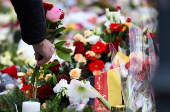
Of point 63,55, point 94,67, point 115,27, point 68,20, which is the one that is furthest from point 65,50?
point 68,20

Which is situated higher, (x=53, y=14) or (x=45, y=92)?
(x=53, y=14)

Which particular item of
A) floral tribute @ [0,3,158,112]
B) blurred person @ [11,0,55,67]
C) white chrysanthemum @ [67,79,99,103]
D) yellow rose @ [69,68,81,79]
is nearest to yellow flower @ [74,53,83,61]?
floral tribute @ [0,3,158,112]

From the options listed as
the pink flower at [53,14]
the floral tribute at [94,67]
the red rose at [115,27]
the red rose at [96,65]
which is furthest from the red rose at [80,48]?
the pink flower at [53,14]

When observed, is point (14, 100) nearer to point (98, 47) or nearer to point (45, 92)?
point (45, 92)

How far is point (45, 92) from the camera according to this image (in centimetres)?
146

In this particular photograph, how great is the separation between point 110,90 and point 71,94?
223 mm

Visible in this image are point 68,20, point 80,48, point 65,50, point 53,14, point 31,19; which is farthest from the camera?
point 68,20

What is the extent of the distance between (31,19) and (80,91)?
42cm

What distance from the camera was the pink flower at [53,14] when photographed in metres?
1.27

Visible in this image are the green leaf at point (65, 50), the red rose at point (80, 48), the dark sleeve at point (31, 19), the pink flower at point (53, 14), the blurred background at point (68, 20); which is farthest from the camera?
the blurred background at point (68, 20)

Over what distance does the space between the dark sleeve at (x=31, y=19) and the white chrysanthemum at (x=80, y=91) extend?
10.6 inches

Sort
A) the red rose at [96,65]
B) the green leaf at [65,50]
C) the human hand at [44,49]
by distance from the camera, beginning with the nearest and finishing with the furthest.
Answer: the human hand at [44,49] < the green leaf at [65,50] < the red rose at [96,65]

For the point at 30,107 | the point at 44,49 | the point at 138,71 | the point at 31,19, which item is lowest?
the point at 30,107

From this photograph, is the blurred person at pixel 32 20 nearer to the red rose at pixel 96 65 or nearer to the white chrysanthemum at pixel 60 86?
the white chrysanthemum at pixel 60 86
